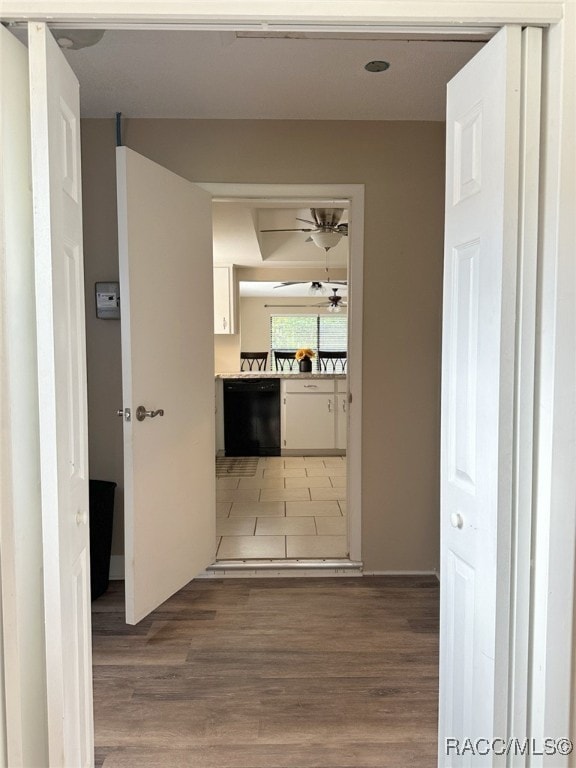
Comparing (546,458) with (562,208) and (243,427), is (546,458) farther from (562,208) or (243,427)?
(243,427)

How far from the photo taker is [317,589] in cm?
279

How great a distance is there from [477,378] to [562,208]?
0.39 m

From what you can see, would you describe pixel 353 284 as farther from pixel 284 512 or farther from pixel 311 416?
pixel 311 416

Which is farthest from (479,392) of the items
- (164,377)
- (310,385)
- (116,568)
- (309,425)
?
(309,425)

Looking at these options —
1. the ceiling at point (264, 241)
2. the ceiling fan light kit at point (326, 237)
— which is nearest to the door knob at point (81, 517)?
the ceiling at point (264, 241)

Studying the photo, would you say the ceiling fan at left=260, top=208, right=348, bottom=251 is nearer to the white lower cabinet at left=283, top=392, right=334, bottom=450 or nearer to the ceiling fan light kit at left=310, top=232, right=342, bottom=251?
the ceiling fan light kit at left=310, top=232, right=342, bottom=251

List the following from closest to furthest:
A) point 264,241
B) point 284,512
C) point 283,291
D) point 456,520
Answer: point 456,520
point 284,512
point 264,241
point 283,291

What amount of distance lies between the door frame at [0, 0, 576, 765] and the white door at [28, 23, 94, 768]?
0.62 ft

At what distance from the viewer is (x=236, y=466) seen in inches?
220

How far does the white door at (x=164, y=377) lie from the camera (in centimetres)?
222

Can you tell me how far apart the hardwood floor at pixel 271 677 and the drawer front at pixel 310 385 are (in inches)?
127

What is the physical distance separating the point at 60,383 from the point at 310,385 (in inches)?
190

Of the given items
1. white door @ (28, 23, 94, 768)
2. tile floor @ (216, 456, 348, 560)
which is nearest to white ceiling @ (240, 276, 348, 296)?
tile floor @ (216, 456, 348, 560)

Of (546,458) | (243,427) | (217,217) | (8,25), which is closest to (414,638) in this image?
(546,458)
